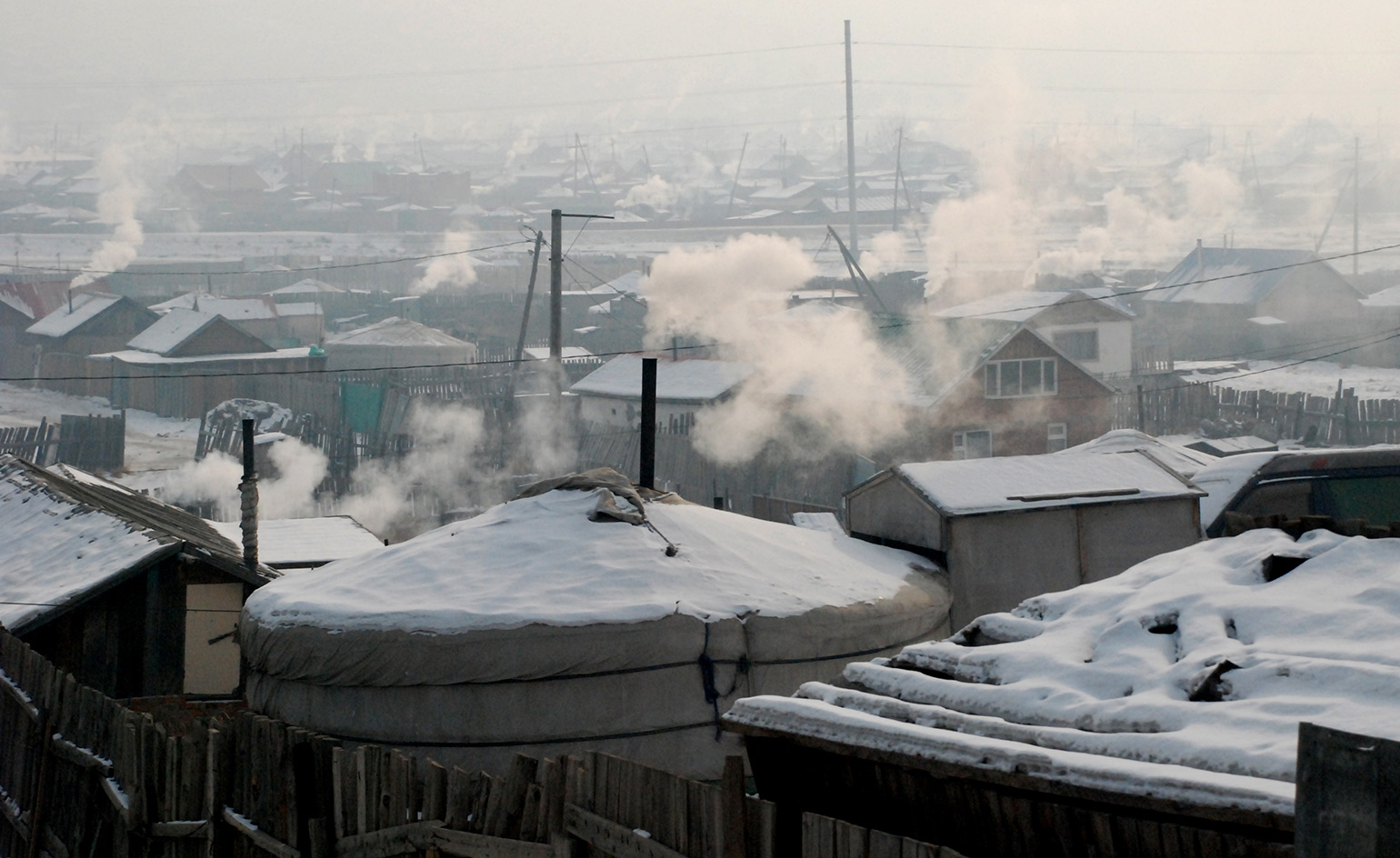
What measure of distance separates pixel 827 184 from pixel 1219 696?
386 ft

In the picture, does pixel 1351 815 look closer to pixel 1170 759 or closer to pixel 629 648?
pixel 1170 759

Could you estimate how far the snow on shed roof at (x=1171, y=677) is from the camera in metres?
3.49

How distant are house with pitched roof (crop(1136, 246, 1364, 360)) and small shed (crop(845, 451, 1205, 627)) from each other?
37036mm

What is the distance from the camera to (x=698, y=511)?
1009cm

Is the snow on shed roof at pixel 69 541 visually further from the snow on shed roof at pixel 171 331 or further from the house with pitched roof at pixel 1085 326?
the snow on shed roof at pixel 171 331

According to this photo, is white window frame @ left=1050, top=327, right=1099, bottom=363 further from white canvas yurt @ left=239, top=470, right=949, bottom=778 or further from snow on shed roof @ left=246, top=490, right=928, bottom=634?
white canvas yurt @ left=239, top=470, right=949, bottom=778

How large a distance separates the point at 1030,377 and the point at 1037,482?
58.6 ft

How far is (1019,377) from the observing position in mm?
27734

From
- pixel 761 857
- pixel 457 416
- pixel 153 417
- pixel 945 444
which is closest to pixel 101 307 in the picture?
pixel 153 417

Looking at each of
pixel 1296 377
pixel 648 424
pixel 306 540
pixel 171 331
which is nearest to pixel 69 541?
pixel 306 540

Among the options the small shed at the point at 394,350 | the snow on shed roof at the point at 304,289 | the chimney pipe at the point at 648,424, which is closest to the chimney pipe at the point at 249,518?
the chimney pipe at the point at 648,424

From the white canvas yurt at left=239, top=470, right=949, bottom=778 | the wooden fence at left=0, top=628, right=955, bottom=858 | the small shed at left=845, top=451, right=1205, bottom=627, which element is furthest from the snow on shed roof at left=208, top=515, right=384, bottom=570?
the small shed at left=845, top=451, right=1205, bottom=627

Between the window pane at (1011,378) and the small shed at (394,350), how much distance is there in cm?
2093

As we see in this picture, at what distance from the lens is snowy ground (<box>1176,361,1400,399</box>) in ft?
123
